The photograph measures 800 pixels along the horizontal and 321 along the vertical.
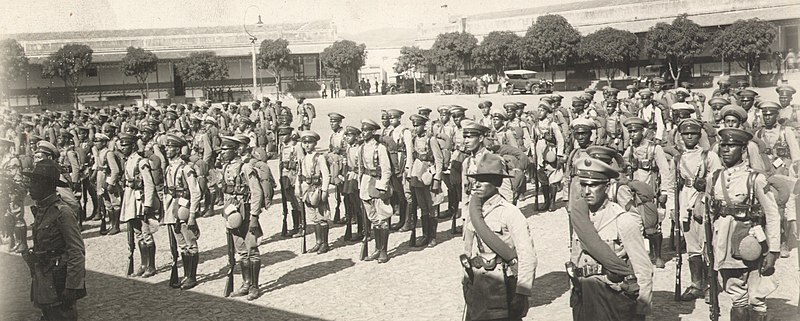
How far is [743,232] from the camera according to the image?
5.93 metres

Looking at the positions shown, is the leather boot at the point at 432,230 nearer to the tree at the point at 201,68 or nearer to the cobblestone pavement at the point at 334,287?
the cobblestone pavement at the point at 334,287

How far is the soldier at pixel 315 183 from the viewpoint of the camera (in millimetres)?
10273

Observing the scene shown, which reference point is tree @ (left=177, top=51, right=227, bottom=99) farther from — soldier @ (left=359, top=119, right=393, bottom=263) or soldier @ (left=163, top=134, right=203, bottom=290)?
soldier @ (left=163, top=134, right=203, bottom=290)

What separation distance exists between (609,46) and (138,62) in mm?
35279

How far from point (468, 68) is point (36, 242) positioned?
54325 millimetres

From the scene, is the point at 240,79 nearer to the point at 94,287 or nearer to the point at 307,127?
the point at 307,127

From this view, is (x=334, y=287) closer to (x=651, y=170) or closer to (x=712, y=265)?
(x=651, y=170)

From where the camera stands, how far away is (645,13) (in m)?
52.3

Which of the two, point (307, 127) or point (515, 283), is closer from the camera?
point (515, 283)

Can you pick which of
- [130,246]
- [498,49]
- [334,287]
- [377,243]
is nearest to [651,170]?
[377,243]

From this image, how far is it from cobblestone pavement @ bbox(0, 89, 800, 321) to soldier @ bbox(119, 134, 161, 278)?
441 millimetres

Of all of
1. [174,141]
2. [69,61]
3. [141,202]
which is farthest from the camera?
[69,61]

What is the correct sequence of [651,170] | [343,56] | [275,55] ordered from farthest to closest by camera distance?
[343,56]
[275,55]
[651,170]

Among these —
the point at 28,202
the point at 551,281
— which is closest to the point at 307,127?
the point at 28,202
